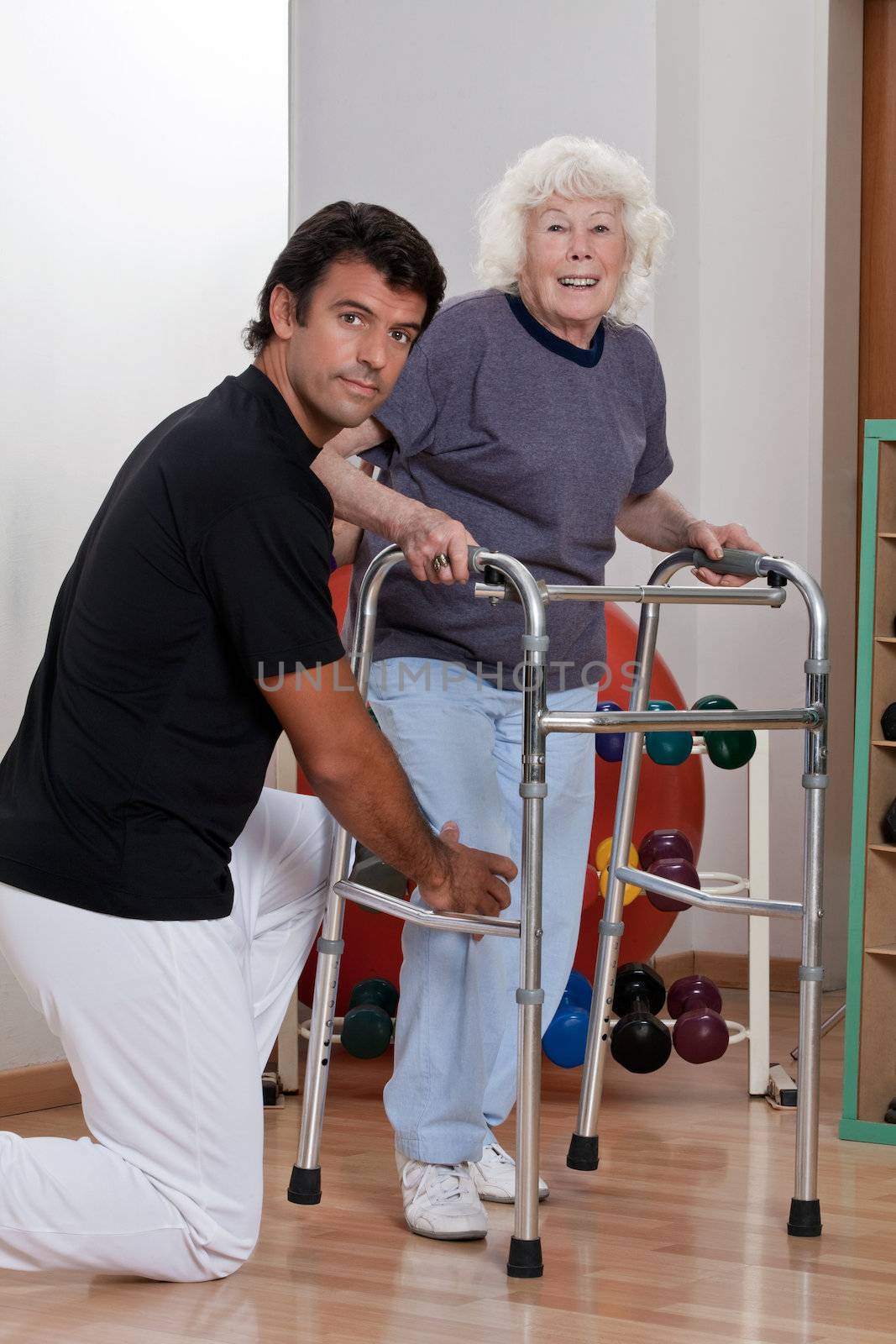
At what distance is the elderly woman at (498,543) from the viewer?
2.16 meters

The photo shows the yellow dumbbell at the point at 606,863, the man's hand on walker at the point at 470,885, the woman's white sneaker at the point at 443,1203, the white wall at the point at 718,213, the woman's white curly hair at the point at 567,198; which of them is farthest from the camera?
the white wall at the point at 718,213

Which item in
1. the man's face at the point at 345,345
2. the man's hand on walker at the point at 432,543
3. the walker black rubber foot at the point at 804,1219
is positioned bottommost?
the walker black rubber foot at the point at 804,1219

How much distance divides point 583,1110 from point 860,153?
2.74m

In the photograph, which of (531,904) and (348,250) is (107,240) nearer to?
(348,250)

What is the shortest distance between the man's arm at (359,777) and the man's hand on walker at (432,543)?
19cm

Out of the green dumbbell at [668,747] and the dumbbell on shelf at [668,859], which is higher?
the green dumbbell at [668,747]

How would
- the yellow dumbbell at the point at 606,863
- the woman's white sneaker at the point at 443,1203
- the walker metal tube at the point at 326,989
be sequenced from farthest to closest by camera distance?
the yellow dumbbell at the point at 606,863 → the walker metal tube at the point at 326,989 → the woman's white sneaker at the point at 443,1203

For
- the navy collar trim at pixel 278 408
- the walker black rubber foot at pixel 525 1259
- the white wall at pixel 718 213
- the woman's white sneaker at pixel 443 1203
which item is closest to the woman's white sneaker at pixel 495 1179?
the woman's white sneaker at pixel 443 1203

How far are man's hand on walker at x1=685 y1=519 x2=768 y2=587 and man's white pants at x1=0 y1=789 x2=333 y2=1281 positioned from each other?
90 cm

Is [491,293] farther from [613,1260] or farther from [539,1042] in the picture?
[613,1260]

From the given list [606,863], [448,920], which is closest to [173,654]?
[448,920]

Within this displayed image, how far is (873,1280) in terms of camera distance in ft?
6.45

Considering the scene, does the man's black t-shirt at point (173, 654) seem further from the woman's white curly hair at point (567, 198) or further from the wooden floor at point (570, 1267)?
the woman's white curly hair at point (567, 198)

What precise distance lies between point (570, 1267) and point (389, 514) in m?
0.95
